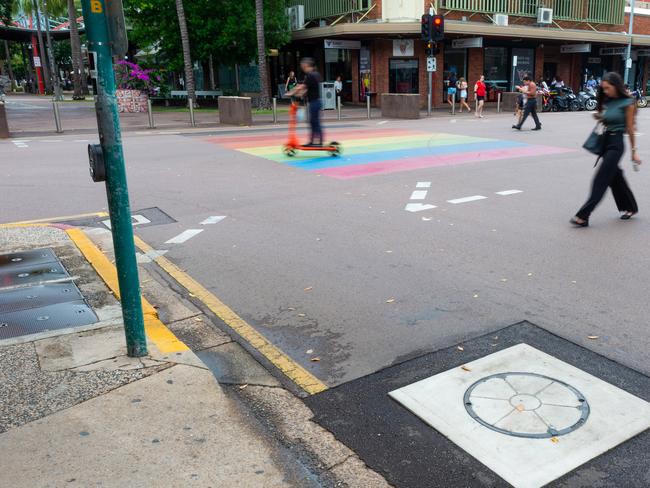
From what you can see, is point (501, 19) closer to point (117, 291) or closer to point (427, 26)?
point (427, 26)

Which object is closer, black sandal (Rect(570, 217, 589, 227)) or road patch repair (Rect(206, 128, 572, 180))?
black sandal (Rect(570, 217, 589, 227))

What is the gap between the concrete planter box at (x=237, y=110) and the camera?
22.5 metres

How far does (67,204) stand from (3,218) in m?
1.04

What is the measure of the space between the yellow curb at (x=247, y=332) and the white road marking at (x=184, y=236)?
0.63m

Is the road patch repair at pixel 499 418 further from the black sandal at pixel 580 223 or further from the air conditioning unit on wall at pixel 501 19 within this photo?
the air conditioning unit on wall at pixel 501 19

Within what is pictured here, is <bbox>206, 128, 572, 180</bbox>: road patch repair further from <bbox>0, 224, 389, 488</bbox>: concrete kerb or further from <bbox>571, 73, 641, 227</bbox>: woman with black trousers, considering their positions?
<bbox>0, 224, 389, 488</bbox>: concrete kerb

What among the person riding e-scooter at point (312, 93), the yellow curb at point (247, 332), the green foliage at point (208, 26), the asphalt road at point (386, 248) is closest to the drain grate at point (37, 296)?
the yellow curb at point (247, 332)

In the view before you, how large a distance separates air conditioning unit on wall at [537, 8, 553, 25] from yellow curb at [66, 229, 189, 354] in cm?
3350

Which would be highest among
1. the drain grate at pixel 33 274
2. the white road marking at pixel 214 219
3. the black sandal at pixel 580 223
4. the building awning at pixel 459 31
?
the building awning at pixel 459 31

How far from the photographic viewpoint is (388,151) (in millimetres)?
14734

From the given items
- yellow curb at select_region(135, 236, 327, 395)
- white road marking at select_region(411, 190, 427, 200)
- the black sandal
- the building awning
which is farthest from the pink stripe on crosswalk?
the building awning

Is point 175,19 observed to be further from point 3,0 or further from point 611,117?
point 611,117

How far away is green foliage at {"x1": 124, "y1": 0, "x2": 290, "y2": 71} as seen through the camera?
93.0 feet

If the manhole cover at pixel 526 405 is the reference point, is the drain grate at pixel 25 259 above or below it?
above
